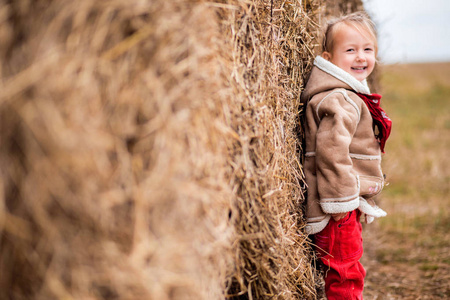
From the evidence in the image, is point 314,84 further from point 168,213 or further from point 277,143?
point 168,213

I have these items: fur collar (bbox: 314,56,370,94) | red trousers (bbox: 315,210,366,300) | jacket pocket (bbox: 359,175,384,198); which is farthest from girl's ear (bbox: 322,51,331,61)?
red trousers (bbox: 315,210,366,300)

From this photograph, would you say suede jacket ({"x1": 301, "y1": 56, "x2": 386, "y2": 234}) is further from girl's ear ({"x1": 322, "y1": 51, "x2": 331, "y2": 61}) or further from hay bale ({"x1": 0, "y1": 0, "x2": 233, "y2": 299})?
hay bale ({"x1": 0, "y1": 0, "x2": 233, "y2": 299})

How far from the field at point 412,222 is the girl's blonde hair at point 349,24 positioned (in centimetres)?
134

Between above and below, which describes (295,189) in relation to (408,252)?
above

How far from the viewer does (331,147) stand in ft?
8.16

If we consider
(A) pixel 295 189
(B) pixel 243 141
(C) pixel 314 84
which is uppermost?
(C) pixel 314 84

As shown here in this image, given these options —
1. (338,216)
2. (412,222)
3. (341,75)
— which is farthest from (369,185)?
(412,222)

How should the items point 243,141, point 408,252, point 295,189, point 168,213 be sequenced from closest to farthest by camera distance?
point 168,213 → point 243,141 → point 295,189 → point 408,252

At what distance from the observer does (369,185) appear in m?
2.65

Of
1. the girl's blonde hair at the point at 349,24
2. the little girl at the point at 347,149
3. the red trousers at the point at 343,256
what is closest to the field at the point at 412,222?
the red trousers at the point at 343,256

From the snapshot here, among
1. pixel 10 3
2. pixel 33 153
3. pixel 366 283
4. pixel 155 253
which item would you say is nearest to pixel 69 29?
pixel 10 3

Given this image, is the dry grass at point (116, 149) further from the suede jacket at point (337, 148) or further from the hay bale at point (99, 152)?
the suede jacket at point (337, 148)

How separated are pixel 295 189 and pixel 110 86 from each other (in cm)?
156

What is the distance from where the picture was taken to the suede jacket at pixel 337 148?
A: 2494 mm
